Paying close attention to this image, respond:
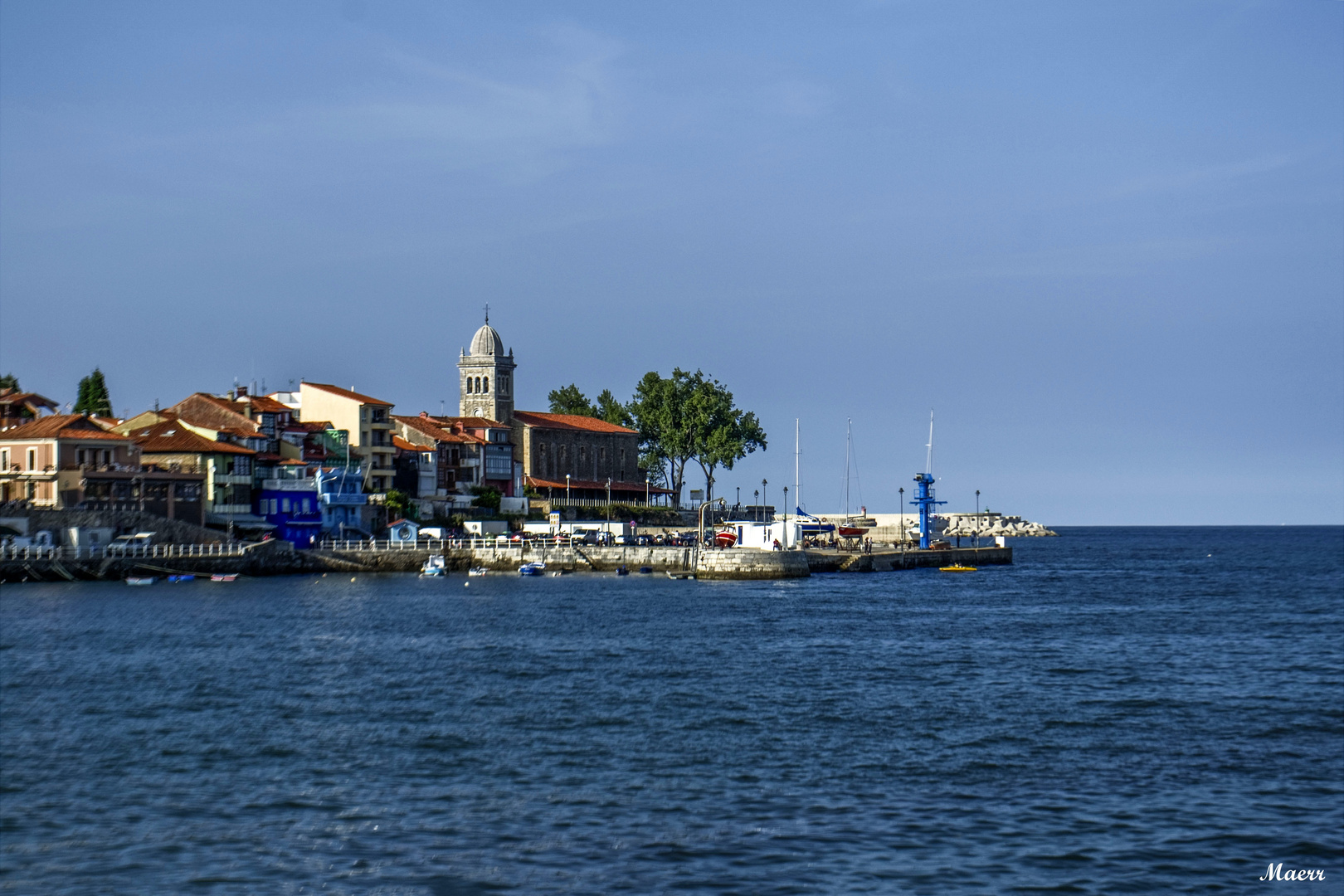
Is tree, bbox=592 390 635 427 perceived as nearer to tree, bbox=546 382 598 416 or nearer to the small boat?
tree, bbox=546 382 598 416

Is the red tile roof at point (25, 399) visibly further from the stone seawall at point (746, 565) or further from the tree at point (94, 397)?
the stone seawall at point (746, 565)

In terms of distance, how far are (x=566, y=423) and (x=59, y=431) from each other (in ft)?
209

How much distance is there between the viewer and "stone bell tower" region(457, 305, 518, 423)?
455 feet

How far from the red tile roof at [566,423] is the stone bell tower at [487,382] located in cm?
211

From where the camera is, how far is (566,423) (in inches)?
5659

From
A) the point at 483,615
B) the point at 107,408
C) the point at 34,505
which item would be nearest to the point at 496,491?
the point at 107,408

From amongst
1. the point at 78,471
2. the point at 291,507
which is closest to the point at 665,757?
the point at 78,471

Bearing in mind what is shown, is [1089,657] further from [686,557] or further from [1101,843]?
[686,557]

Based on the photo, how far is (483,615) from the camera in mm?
61312

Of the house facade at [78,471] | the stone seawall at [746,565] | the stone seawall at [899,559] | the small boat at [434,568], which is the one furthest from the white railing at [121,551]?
the stone seawall at [899,559]

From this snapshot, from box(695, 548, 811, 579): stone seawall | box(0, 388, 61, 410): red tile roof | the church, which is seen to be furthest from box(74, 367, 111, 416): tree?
box(695, 548, 811, 579): stone seawall

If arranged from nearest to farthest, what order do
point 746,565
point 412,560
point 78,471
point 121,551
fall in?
1. point 121,551
2. point 78,471
3. point 746,565
4. point 412,560

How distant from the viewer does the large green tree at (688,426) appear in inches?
5950

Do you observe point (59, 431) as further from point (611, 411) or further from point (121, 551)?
point (611, 411)
